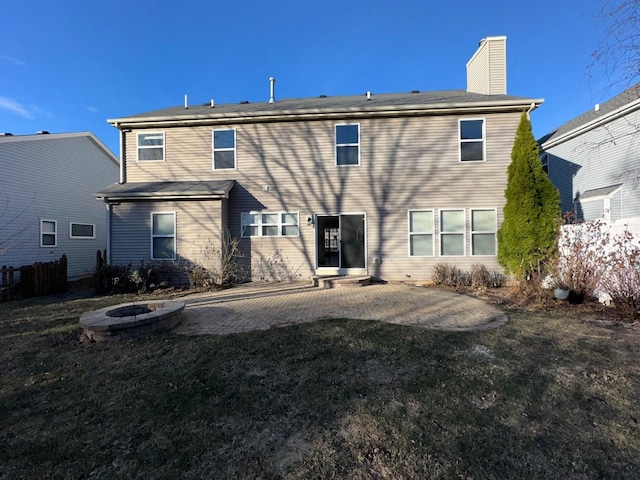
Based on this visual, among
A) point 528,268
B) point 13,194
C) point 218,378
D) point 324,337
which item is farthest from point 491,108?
point 13,194

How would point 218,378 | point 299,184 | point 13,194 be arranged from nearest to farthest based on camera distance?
point 218,378 < point 299,184 < point 13,194

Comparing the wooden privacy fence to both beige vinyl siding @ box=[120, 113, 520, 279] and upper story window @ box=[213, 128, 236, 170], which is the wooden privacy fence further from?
upper story window @ box=[213, 128, 236, 170]

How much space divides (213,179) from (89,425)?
Result: 378 inches

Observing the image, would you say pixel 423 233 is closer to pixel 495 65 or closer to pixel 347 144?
pixel 347 144

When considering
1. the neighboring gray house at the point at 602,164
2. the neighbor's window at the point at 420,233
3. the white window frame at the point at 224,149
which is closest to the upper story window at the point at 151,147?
the white window frame at the point at 224,149

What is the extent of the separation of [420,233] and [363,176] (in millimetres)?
2804

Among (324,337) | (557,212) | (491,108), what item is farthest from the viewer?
(491,108)

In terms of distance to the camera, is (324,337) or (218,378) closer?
(218,378)

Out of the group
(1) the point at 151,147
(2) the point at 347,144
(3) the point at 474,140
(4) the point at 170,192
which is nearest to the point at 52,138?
(1) the point at 151,147

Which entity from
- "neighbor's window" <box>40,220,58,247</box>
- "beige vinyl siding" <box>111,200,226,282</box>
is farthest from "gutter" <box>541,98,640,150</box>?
"neighbor's window" <box>40,220,58,247</box>

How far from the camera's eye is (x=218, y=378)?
3.71 meters

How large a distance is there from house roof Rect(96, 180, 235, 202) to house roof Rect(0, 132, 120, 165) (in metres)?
5.01

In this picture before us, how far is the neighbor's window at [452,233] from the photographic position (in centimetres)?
1083

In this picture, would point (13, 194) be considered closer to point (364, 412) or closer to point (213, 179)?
point (213, 179)
